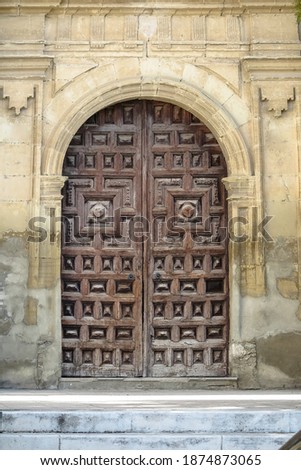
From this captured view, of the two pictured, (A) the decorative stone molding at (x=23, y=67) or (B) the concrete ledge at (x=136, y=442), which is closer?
(B) the concrete ledge at (x=136, y=442)

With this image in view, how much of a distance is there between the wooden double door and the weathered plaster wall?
26 cm

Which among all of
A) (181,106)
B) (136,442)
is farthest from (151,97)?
(136,442)

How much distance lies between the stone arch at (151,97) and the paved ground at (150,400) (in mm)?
2454

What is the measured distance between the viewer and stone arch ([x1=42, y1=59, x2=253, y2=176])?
10055 mm

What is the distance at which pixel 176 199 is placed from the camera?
10.3 m

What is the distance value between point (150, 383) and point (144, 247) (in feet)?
4.97

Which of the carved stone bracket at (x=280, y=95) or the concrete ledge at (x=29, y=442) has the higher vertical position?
the carved stone bracket at (x=280, y=95)

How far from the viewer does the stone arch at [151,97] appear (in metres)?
10.1

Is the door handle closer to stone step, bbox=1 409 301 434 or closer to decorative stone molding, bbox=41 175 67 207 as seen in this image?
decorative stone molding, bbox=41 175 67 207

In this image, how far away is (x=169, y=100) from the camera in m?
10.2

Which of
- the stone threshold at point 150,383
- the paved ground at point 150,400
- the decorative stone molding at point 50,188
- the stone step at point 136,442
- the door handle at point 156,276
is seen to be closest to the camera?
the stone step at point 136,442

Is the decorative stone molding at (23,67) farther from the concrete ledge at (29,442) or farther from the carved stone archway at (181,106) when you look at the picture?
the concrete ledge at (29,442)

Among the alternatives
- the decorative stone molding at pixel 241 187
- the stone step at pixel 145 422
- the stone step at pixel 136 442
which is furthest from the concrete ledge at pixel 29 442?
the decorative stone molding at pixel 241 187
